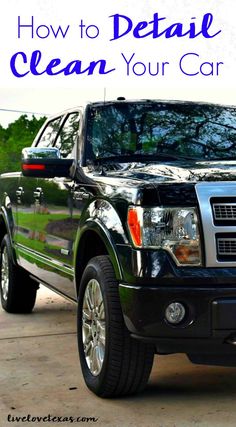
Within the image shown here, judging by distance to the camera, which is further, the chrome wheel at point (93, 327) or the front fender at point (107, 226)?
the chrome wheel at point (93, 327)

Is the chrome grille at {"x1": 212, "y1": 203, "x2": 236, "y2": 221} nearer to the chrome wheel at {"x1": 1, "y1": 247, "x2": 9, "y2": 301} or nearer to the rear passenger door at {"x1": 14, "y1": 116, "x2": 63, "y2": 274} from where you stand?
the rear passenger door at {"x1": 14, "y1": 116, "x2": 63, "y2": 274}

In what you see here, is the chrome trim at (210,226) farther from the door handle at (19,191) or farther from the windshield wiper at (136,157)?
the door handle at (19,191)

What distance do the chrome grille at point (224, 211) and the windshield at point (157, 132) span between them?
4.58 ft

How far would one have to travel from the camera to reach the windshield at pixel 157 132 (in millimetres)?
5363

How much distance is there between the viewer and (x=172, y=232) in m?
3.97

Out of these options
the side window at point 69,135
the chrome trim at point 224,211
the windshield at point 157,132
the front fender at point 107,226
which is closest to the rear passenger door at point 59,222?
the side window at point 69,135

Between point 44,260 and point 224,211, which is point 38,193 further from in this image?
point 224,211

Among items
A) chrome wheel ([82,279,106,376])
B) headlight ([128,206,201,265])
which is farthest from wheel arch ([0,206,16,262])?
headlight ([128,206,201,265])

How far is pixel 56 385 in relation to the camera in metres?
4.82

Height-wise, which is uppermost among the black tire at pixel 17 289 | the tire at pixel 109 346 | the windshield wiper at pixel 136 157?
the windshield wiper at pixel 136 157

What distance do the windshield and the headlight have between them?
136 cm

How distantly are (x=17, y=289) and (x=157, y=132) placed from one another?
260 cm

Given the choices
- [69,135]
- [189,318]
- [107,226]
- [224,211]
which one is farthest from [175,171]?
[69,135]

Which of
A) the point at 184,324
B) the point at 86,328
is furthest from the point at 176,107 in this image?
the point at 184,324
